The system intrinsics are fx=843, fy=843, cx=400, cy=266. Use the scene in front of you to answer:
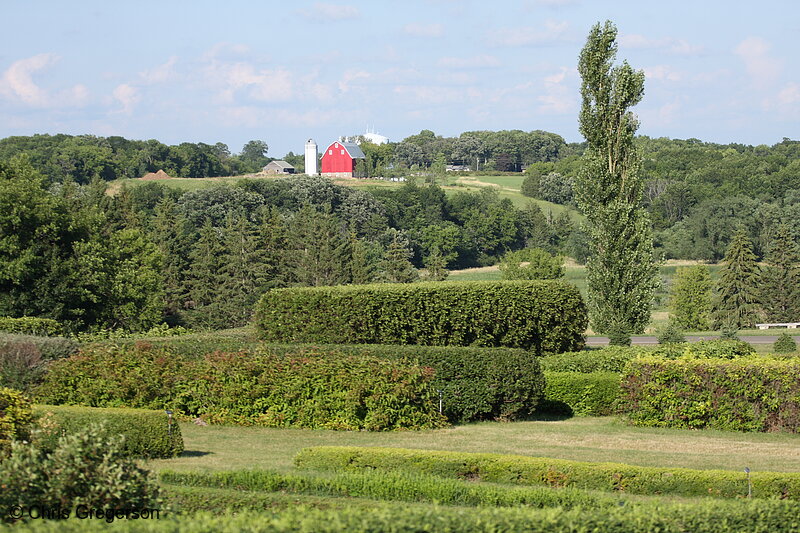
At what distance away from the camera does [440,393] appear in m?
16.3

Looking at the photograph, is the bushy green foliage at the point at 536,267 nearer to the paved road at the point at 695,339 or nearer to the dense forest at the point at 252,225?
the dense forest at the point at 252,225

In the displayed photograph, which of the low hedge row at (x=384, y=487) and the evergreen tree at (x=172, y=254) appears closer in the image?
the low hedge row at (x=384, y=487)

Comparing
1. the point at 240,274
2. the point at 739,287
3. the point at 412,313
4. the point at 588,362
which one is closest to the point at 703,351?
the point at 588,362

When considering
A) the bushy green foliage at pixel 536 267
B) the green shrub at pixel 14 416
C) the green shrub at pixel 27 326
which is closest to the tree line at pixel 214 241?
the bushy green foliage at pixel 536 267

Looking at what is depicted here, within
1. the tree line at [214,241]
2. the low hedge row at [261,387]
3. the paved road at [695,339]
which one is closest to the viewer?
the low hedge row at [261,387]

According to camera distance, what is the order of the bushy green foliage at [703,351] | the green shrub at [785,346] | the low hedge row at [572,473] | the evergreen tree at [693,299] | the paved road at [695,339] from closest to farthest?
the low hedge row at [572,473], the bushy green foliage at [703,351], the green shrub at [785,346], the paved road at [695,339], the evergreen tree at [693,299]

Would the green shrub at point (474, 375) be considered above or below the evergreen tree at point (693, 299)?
above

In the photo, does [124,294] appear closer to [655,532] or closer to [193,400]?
[193,400]

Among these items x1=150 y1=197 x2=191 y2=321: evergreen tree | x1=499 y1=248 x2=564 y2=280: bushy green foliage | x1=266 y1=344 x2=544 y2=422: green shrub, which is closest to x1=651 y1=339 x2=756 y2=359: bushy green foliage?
x1=266 y1=344 x2=544 y2=422: green shrub

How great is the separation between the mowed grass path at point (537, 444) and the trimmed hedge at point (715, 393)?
399mm

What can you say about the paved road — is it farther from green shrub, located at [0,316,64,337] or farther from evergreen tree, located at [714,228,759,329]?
green shrub, located at [0,316,64,337]

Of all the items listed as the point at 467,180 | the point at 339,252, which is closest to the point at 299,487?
the point at 339,252

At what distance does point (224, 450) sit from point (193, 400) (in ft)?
11.1

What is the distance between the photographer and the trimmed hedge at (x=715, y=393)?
639 inches
